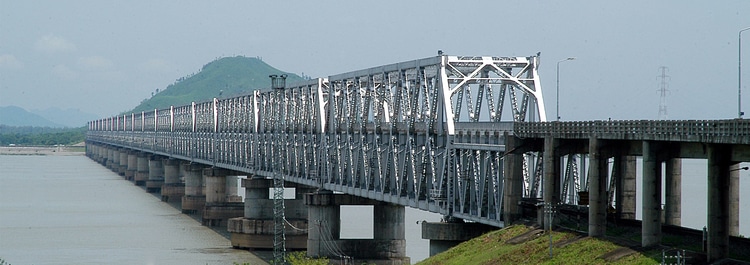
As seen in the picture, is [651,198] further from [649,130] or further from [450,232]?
[450,232]

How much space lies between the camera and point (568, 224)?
49781 millimetres

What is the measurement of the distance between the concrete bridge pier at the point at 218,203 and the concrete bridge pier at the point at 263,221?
21719mm

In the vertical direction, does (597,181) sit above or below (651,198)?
above

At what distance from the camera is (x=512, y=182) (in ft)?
169

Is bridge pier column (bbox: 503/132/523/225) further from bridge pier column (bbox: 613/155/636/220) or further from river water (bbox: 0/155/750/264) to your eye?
river water (bbox: 0/155/750/264)

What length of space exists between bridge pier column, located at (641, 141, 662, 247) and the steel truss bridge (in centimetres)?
1020

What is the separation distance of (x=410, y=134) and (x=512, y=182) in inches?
587

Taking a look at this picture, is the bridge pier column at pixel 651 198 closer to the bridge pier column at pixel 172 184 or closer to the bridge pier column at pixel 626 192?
the bridge pier column at pixel 626 192

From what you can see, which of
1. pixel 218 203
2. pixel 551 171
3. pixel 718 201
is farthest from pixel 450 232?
pixel 218 203

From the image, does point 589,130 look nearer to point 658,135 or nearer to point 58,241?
point 658,135

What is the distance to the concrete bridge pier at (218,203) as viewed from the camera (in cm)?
12475

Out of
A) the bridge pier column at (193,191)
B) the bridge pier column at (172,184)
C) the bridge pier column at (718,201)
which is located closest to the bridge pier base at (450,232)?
the bridge pier column at (718,201)

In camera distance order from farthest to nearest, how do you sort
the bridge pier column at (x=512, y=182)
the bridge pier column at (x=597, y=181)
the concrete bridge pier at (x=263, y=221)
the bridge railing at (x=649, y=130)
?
the concrete bridge pier at (x=263, y=221) → the bridge pier column at (x=512, y=182) → the bridge pier column at (x=597, y=181) → the bridge railing at (x=649, y=130)

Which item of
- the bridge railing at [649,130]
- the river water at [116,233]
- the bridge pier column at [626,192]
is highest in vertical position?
the bridge railing at [649,130]
